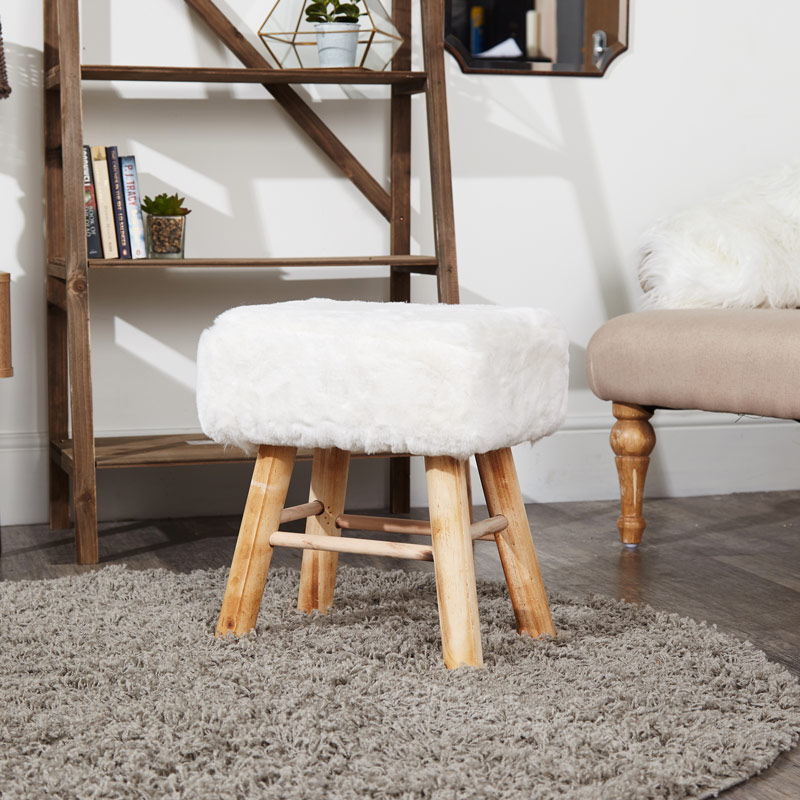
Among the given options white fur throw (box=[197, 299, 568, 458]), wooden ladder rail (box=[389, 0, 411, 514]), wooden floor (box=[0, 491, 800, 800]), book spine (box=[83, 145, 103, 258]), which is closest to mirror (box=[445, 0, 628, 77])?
wooden ladder rail (box=[389, 0, 411, 514])

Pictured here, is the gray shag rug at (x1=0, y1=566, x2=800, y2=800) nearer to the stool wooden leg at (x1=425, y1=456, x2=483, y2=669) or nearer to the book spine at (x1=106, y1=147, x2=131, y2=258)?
the stool wooden leg at (x1=425, y1=456, x2=483, y2=669)

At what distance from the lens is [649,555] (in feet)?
6.88

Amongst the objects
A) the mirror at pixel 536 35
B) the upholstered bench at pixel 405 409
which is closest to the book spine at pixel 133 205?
the upholstered bench at pixel 405 409

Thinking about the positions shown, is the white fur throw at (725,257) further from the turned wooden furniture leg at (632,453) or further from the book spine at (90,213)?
the book spine at (90,213)

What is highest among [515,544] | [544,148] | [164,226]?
[544,148]

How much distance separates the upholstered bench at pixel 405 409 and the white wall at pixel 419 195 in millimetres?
975

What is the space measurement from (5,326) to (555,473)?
52.5 inches

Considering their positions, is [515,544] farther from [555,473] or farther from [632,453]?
[555,473]

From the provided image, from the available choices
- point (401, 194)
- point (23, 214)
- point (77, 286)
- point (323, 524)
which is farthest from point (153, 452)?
point (401, 194)

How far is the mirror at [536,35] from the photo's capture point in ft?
8.34

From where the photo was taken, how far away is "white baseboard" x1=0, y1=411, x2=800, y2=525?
7.69 ft

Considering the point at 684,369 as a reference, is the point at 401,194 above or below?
above

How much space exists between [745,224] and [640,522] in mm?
675

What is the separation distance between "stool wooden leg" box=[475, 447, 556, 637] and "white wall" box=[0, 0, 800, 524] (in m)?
1.07
